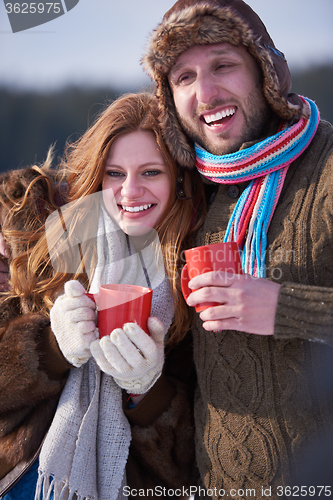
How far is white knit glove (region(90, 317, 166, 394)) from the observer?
1.17 m

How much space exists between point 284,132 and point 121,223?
0.77 metres

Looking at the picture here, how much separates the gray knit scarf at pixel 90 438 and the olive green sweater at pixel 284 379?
357 mm

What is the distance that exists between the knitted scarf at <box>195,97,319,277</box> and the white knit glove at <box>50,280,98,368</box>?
1.95ft

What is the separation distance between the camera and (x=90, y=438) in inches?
56.4

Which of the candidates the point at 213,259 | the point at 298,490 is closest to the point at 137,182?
the point at 213,259

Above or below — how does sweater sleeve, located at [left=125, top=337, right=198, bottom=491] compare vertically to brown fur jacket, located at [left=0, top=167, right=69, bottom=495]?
below

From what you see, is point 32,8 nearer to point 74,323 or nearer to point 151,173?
point 151,173

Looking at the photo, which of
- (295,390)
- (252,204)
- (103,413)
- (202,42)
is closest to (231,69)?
(202,42)

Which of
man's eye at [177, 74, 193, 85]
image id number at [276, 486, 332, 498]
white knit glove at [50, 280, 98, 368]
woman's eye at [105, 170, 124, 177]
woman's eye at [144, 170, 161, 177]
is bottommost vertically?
image id number at [276, 486, 332, 498]

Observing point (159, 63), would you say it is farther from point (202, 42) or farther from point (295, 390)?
point (295, 390)

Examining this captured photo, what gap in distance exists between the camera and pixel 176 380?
166cm
